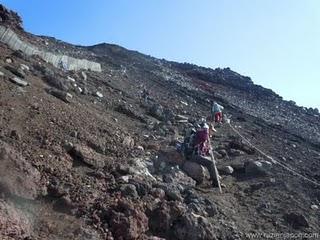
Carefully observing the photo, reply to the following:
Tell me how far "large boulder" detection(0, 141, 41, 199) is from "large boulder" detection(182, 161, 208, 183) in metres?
4.34

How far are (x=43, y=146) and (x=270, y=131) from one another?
16.5 m

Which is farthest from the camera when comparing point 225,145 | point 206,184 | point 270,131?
point 270,131

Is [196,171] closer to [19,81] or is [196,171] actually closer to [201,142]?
[201,142]

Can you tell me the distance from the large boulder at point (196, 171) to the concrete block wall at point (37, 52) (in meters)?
8.61

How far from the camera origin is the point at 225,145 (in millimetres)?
16406

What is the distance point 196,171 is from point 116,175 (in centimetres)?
264

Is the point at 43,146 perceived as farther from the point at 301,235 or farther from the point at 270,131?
the point at 270,131

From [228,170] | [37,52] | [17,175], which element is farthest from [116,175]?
[37,52]

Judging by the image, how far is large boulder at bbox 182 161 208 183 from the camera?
12492mm

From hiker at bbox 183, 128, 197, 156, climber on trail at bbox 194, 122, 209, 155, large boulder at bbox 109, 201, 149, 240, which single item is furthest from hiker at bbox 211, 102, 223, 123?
large boulder at bbox 109, 201, 149, 240

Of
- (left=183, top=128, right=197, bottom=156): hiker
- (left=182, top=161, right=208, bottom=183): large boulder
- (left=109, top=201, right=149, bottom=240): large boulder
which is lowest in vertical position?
(left=109, top=201, right=149, bottom=240): large boulder

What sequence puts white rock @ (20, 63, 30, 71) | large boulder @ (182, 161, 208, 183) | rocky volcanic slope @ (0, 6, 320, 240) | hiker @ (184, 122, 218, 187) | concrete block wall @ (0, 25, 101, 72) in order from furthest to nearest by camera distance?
concrete block wall @ (0, 25, 101, 72) < white rock @ (20, 63, 30, 71) < hiker @ (184, 122, 218, 187) < large boulder @ (182, 161, 208, 183) < rocky volcanic slope @ (0, 6, 320, 240)

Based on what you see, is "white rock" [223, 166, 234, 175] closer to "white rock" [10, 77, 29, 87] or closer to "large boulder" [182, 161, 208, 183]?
"large boulder" [182, 161, 208, 183]

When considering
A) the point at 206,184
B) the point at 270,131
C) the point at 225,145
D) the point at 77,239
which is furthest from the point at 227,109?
the point at 77,239
